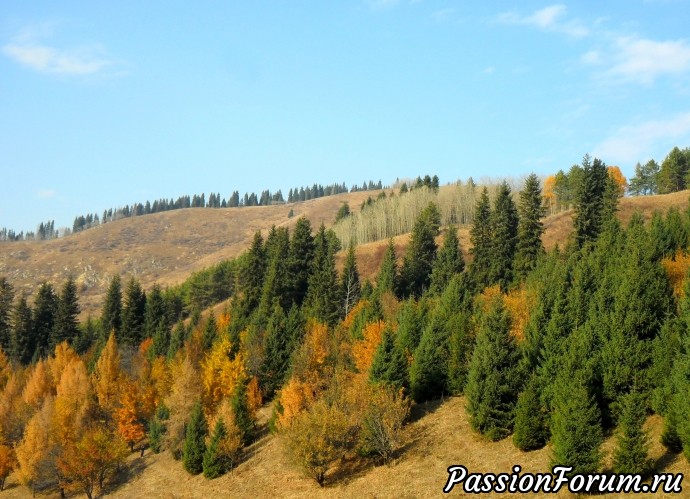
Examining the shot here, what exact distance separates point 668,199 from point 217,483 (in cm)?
10109

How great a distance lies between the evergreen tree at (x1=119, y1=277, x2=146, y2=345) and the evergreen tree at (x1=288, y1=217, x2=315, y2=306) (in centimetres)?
2597

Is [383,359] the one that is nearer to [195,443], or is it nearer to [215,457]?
[215,457]

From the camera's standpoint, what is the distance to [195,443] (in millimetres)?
49844

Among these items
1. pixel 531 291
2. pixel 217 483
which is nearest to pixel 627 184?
pixel 531 291

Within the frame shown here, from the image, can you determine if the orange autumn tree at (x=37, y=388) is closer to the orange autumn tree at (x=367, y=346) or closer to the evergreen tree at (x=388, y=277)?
the orange autumn tree at (x=367, y=346)

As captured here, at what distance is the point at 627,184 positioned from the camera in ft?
530

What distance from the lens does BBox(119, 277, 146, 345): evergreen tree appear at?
90.5 meters

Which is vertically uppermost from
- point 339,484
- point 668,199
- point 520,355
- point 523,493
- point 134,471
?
point 668,199

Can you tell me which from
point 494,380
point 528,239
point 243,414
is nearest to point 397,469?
point 494,380

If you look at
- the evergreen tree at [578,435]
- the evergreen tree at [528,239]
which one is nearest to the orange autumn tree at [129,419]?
the evergreen tree at [578,435]

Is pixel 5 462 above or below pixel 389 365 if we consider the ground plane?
below

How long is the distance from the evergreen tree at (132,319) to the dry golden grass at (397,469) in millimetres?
37529

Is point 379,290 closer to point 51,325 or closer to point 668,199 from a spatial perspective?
point 51,325

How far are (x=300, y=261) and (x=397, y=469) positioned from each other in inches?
1867
